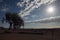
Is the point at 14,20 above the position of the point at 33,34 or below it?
above

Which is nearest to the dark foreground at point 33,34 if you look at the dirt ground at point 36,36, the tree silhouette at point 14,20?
the dirt ground at point 36,36

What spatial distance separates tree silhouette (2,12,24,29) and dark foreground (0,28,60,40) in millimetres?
261

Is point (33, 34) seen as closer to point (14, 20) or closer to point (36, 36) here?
point (36, 36)

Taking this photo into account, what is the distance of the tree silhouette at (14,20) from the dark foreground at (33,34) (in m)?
0.26

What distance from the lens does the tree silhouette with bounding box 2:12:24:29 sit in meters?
7.95

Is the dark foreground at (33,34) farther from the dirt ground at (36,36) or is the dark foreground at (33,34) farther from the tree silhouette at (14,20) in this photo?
the tree silhouette at (14,20)

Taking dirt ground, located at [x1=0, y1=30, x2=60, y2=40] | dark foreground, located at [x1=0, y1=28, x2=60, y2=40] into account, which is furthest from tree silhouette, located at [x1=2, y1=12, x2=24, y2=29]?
dirt ground, located at [x1=0, y1=30, x2=60, y2=40]

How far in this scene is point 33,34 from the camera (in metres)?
7.89

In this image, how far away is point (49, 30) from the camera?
7.73m

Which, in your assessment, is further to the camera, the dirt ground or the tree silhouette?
the tree silhouette

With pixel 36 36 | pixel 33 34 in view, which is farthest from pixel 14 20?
pixel 36 36

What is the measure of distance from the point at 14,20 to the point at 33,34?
1.09 m

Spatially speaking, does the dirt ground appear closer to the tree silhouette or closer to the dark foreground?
the dark foreground

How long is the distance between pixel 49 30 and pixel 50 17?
1.77 feet
